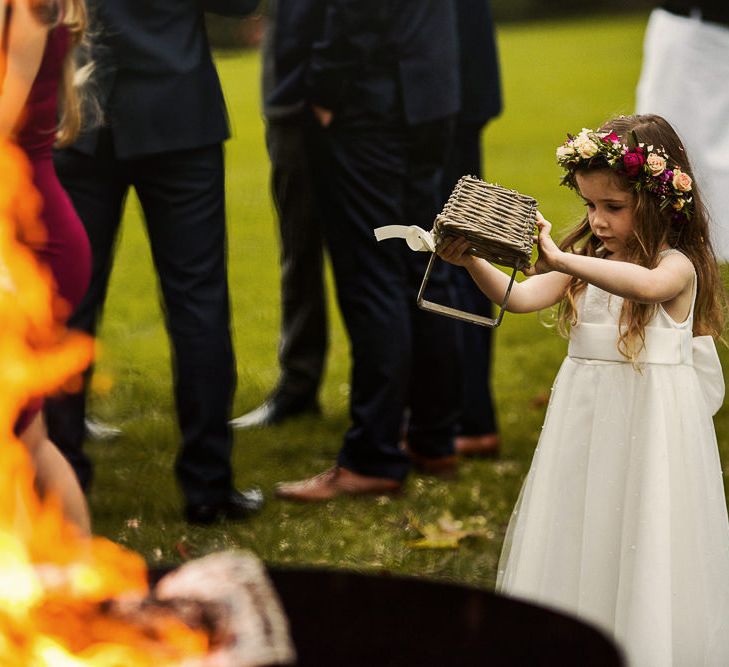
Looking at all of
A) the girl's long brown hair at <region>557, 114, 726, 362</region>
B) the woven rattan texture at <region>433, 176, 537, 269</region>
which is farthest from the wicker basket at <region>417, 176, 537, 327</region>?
the girl's long brown hair at <region>557, 114, 726, 362</region>

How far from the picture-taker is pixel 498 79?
4.54 m

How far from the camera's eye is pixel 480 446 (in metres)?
4.68

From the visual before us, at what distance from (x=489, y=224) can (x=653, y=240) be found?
52 centimetres

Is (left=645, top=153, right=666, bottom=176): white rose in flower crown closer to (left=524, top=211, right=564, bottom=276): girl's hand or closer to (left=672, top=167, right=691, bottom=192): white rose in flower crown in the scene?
(left=672, top=167, right=691, bottom=192): white rose in flower crown

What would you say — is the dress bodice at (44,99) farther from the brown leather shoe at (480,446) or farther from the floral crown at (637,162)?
the brown leather shoe at (480,446)

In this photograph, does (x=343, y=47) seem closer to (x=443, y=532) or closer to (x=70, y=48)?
(x=70, y=48)

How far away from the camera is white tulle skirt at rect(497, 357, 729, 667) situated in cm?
277

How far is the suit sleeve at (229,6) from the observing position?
371 cm

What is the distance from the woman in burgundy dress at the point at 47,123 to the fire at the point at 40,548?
34 mm

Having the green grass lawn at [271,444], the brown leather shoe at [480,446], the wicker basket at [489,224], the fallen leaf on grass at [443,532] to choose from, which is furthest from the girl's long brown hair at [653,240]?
the brown leather shoe at [480,446]

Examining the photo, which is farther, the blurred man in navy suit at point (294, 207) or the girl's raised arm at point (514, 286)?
the blurred man in navy suit at point (294, 207)

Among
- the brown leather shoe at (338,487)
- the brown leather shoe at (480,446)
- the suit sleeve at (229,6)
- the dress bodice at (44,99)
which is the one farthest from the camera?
the brown leather shoe at (480,446)

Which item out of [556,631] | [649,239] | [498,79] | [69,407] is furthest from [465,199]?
[498,79]

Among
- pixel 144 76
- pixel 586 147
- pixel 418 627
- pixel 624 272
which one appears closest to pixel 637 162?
pixel 586 147
